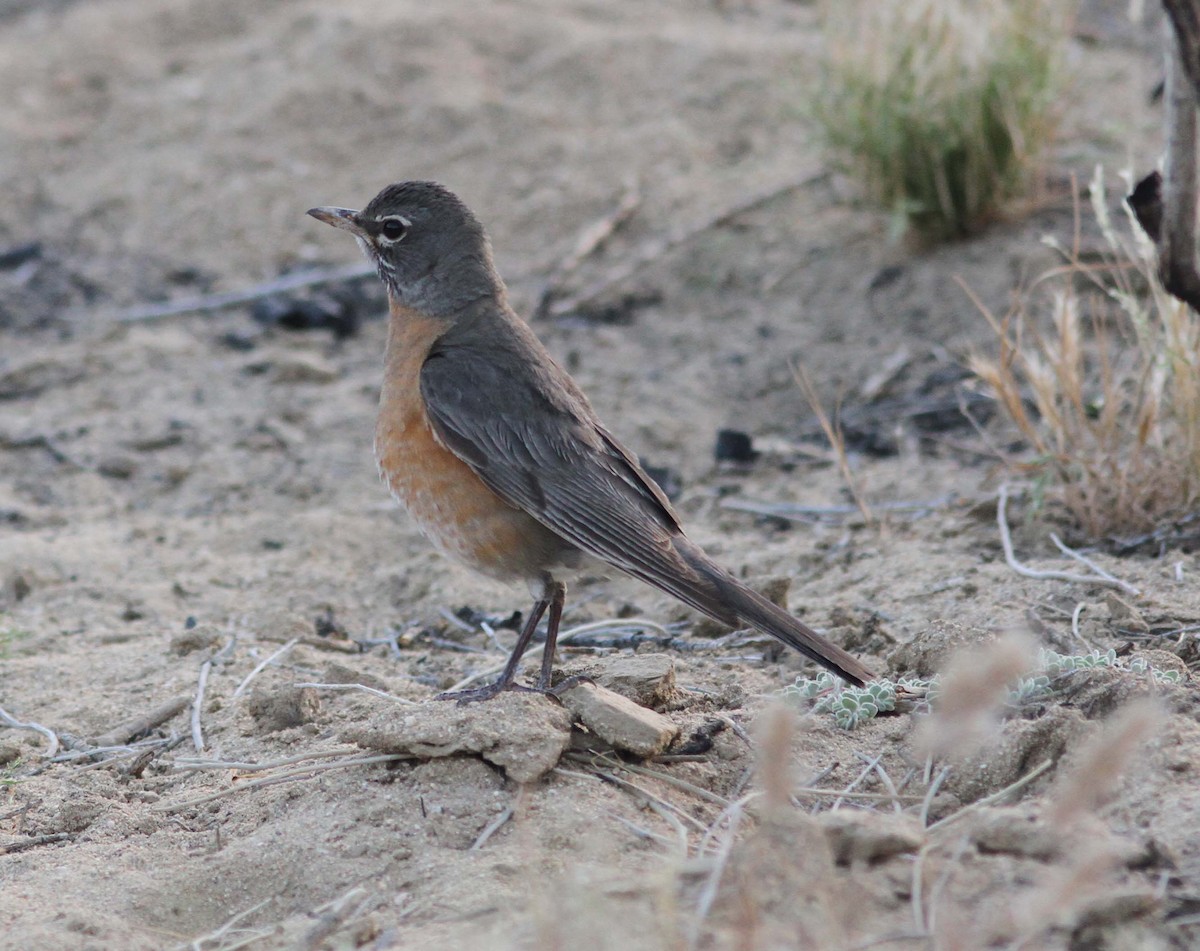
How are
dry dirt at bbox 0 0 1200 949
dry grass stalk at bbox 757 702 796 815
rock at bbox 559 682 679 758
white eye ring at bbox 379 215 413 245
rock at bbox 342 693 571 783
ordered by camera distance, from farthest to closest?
1. white eye ring at bbox 379 215 413 245
2. rock at bbox 559 682 679 758
3. rock at bbox 342 693 571 783
4. dry dirt at bbox 0 0 1200 949
5. dry grass stalk at bbox 757 702 796 815

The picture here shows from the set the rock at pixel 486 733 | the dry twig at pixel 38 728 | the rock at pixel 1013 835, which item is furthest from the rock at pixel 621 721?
the dry twig at pixel 38 728

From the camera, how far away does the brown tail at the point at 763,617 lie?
13.6 ft

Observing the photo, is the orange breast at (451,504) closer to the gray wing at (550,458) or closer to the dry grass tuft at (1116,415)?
the gray wing at (550,458)

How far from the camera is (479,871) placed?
3.42 meters

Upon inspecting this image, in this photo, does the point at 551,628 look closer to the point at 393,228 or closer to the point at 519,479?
the point at 519,479

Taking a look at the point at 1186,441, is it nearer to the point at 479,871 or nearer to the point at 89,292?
the point at 479,871

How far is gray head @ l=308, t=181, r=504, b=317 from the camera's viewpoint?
538 centimetres

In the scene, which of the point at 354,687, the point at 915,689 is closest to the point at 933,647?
the point at 915,689

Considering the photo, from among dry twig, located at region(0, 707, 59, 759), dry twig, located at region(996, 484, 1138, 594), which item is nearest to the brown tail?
dry twig, located at region(996, 484, 1138, 594)

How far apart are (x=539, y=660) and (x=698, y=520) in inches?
62.6

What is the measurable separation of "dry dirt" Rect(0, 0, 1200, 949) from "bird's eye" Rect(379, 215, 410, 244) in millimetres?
1481

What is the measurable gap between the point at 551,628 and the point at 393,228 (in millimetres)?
1785

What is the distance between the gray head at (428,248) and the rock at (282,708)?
59.3 inches

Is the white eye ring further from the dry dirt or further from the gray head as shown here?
the dry dirt
